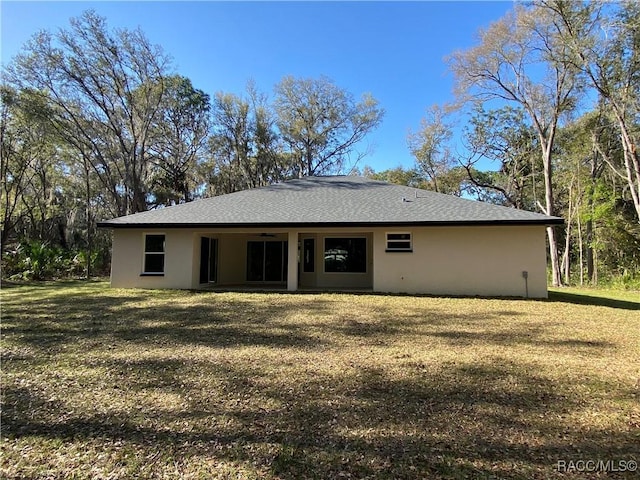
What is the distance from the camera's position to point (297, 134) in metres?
28.8

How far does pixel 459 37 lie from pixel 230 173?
59.5 feet

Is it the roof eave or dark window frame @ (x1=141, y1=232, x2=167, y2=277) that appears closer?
the roof eave

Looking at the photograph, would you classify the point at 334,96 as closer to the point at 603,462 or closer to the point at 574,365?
the point at 574,365

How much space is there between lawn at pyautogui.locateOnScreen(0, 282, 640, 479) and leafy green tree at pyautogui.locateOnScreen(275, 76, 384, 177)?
2348 cm

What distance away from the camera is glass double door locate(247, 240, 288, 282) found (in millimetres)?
16031

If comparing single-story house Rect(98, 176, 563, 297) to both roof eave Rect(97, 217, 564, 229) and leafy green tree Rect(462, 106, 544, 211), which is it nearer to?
roof eave Rect(97, 217, 564, 229)

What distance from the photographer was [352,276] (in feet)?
47.1

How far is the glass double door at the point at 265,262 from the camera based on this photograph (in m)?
16.0

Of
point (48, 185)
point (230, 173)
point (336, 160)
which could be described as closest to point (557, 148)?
point (336, 160)

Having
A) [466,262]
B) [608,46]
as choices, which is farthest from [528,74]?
[466,262]

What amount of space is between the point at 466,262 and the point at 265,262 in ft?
26.6

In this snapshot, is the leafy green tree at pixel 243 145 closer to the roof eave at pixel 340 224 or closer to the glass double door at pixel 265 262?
the glass double door at pixel 265 262

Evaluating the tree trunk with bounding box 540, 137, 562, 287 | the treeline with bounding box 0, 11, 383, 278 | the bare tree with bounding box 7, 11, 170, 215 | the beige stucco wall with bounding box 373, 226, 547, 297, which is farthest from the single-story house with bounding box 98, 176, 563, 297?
the bare tree with bounding box 7, 11, 170, 215

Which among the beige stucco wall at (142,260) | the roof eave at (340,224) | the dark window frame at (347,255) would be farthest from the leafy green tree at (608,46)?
the beige stucco wall at (142,260)
